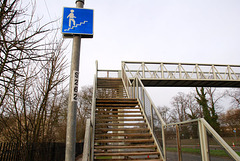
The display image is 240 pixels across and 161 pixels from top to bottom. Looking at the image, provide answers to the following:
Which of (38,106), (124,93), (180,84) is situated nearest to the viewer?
(38,106)

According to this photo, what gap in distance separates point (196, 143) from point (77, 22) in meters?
3.23

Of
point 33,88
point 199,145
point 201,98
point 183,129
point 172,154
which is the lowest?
point 172,154

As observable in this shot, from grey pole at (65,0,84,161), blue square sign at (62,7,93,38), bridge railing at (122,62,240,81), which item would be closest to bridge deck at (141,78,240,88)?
bridge railing at (122,62,240,81)

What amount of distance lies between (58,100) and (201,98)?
29.7m

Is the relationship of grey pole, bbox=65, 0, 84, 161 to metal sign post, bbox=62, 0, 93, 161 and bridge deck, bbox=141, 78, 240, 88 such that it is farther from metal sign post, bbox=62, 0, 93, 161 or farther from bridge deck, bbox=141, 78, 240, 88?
bridge deck, bbox=141, 78, 240, 88

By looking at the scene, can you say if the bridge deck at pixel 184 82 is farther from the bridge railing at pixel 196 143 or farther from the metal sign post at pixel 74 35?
the metal sign post at pixel 74 35

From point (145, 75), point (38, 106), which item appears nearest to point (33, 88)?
point (38, 106)

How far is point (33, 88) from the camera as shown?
17.2 ft

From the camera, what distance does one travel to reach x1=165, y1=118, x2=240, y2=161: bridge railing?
2.75 meters

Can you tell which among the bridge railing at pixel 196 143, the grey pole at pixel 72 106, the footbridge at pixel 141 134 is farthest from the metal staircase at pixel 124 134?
the grey pole at pixel 72 106

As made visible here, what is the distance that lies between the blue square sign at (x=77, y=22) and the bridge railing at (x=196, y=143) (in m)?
2.73

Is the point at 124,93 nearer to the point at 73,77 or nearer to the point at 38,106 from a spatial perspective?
the point at 38,106

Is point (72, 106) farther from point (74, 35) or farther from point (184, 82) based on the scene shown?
point (184, 82)

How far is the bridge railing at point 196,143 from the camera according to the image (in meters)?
2.75
